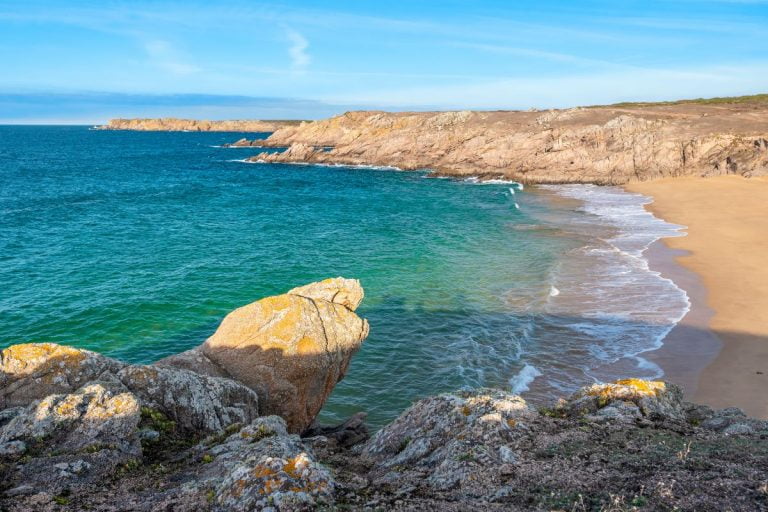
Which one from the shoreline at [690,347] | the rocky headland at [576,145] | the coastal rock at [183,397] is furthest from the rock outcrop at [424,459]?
the rocky headland at [576,145]

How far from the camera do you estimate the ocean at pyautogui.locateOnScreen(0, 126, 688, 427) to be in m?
25.9

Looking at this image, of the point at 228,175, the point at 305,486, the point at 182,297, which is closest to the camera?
the point at 305,486

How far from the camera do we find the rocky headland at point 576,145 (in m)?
84.7

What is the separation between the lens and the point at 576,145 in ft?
310

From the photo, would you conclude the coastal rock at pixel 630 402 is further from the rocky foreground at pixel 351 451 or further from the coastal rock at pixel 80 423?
the coastal rock at pixel 80 423

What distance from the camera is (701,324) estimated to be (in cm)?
2880

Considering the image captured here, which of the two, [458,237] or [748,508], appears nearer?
[748,508]

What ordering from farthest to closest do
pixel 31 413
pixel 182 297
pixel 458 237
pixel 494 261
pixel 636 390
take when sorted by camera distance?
pixel 458 237
pixel 494 261
pixel 182 297
pixel 636 390
pixel 31 413

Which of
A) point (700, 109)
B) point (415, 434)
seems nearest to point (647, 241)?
point (415, 434)

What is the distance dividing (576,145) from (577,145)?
172 mm

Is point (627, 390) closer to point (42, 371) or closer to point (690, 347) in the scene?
point (42, 371)

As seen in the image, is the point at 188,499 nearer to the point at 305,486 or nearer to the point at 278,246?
the point at 305,486

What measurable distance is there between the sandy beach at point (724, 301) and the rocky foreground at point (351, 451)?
1120 centimetres

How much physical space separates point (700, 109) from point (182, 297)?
116527 millimetres
